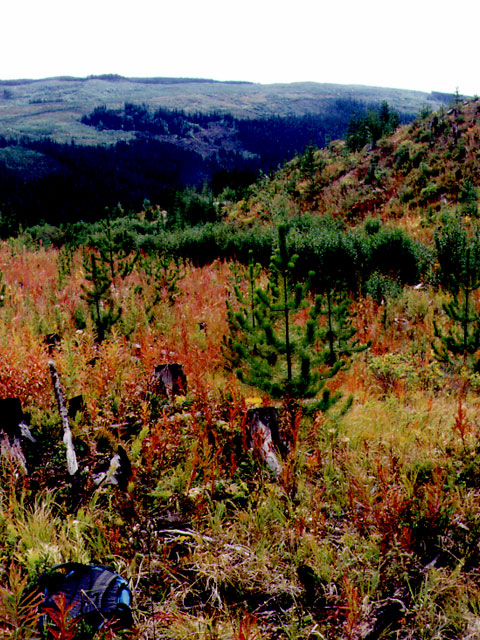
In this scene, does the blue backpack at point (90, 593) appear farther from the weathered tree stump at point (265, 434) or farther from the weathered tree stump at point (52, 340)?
the weathered tree stump at point (52, 340)

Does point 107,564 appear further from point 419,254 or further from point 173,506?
point 419,254

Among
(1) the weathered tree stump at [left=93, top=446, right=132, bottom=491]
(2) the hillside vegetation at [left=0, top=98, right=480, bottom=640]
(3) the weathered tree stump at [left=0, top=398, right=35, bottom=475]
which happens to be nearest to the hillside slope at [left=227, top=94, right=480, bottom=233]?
(2) the hillside vegetation at [left=0, top=98, right=480, bottom=640]

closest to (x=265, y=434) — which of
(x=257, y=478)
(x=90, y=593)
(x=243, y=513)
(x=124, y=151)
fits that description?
(x=257, y=478)

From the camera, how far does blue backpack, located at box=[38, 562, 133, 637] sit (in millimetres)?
1835

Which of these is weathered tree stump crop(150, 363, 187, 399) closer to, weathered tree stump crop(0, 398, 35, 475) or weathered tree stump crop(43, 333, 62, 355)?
weathered tree stump crop(0, 398, 35, 475)

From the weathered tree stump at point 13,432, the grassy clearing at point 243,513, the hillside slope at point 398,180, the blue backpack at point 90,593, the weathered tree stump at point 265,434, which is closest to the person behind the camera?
the blue backpack at point 90,593

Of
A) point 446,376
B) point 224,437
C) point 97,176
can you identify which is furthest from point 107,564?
point 97,176

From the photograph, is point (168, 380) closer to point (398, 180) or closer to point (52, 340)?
point (52, 340)

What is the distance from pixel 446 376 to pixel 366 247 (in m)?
6.76

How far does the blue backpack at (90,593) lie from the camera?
183cm

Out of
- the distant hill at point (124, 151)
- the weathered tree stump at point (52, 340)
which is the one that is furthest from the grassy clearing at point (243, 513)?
the distant hill at point (124, 151)

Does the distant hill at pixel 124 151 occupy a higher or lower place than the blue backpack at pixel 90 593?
higher

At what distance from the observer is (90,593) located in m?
1.91

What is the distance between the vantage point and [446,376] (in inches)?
205
